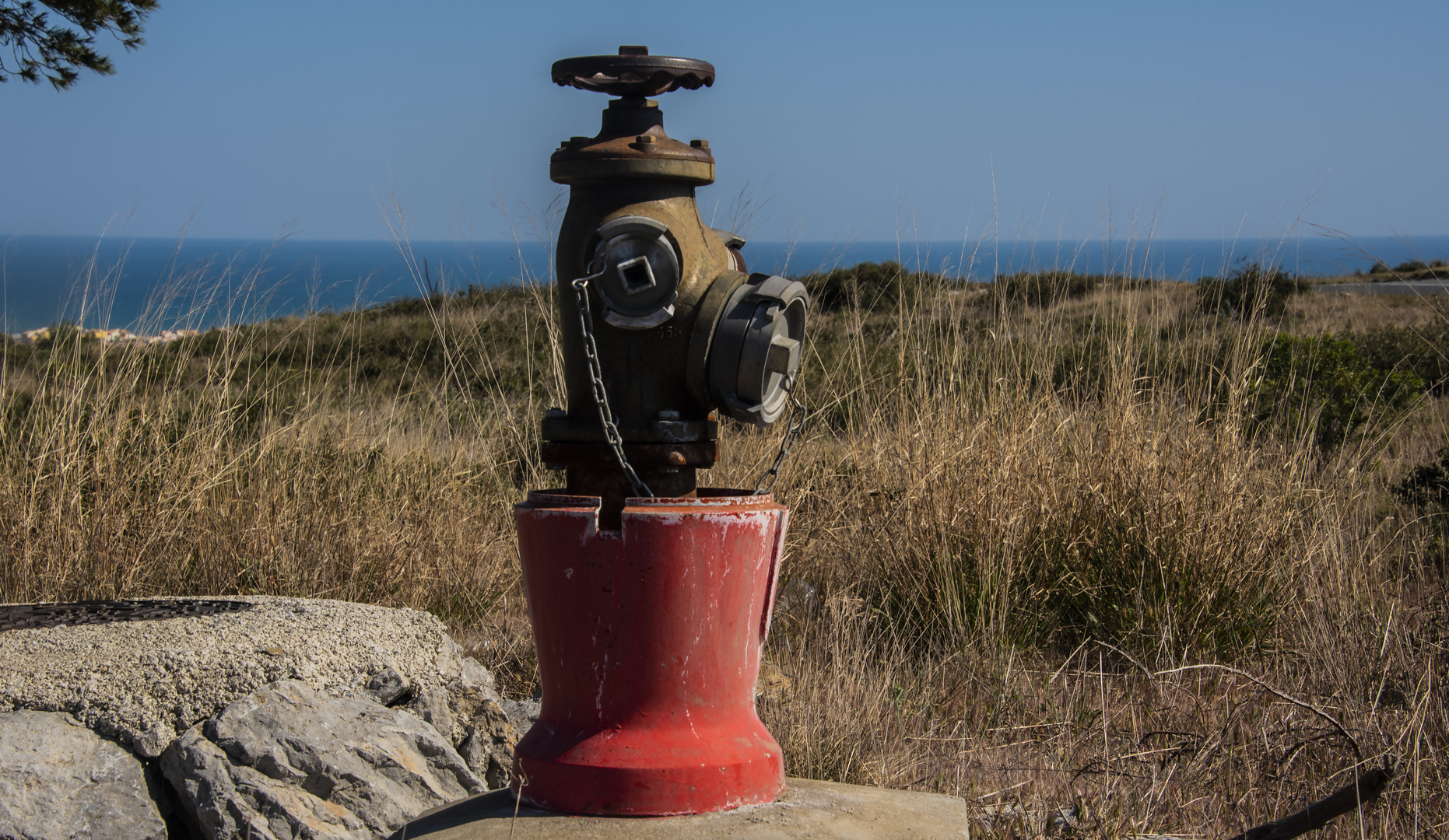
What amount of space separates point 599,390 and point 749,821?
0.84m

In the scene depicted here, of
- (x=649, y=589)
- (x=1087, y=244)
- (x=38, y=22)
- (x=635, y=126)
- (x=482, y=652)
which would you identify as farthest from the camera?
(x=38, y=22)

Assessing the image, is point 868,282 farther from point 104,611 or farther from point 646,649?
point 646,649

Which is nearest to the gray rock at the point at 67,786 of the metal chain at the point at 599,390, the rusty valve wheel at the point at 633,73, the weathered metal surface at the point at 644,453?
the weathered metal surface at the point at 644,453

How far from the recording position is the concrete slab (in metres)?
2.03

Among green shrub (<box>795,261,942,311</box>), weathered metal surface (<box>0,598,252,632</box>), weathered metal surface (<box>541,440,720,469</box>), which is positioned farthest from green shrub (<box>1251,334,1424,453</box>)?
weathered metal surface (<box>0,598,252,632</box>)

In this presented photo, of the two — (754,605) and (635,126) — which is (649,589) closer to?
(754,605)

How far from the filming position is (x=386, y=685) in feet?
9.65

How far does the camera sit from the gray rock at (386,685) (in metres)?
2.93

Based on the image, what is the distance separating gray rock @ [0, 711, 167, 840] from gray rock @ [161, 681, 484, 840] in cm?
9

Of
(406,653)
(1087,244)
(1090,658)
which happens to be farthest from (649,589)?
(1087,244)

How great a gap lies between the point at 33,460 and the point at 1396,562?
18.5 ft

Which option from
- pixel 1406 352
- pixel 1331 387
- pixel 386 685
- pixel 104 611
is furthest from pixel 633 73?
pixel 1406 352

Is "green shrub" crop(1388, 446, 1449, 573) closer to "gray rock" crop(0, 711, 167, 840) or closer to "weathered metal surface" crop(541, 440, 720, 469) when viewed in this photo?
"weathered metal surface" crop(541, 440, 720, 469)

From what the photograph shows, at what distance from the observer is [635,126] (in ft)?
7.42
